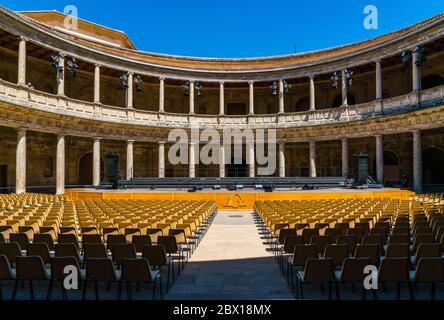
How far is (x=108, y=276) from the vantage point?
531 centimetres

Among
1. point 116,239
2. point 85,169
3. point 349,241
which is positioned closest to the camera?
point 349,241

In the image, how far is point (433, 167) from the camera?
98.9 feet

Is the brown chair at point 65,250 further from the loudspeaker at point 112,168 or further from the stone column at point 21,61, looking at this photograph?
the stone column at point 21,61

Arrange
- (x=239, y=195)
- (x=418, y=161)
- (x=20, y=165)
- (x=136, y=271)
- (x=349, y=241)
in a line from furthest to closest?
(x=418, y=161), (x=20, y=165), (x=239, y=195), (x=349, y=241), (x=136, y=271)

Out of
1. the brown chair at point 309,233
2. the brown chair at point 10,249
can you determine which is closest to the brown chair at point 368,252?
the brown chair at point 309,233

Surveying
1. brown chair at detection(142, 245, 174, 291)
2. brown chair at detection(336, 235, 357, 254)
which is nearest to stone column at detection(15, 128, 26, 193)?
brown chair at detection(142, 245, 174, 291)

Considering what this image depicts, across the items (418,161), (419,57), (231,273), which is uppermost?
(419,57)

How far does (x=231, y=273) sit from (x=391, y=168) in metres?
31.7

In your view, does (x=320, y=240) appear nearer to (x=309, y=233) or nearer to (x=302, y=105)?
(x=309, y=233)

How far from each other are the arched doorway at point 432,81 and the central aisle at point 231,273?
90.9ft

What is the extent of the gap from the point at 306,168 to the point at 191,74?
16.8 metres

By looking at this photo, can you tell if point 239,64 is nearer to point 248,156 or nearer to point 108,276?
point 248,156

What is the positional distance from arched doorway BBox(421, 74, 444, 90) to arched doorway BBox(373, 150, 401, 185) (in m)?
7.05

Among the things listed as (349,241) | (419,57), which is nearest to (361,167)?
(419,57)
